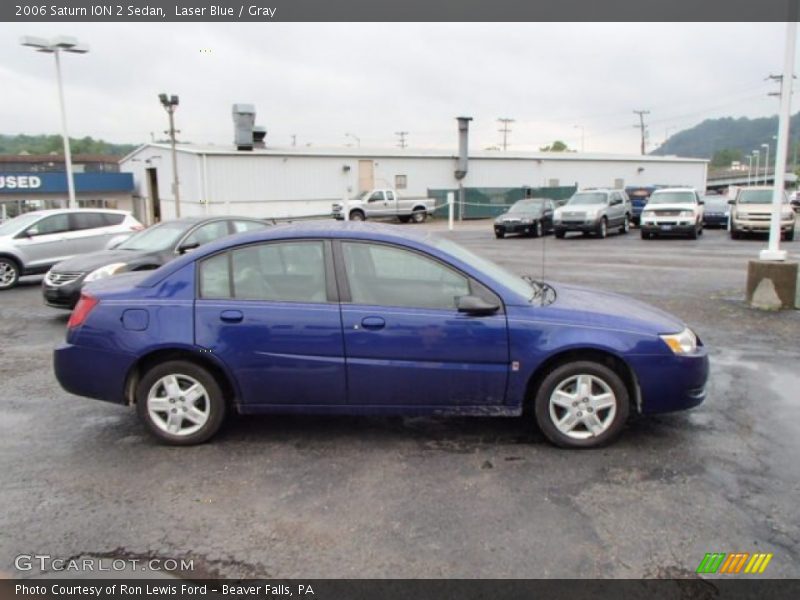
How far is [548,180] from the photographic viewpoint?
46.5m

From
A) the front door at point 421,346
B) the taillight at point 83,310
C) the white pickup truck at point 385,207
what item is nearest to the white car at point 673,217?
the white pickup truck at point 385,207

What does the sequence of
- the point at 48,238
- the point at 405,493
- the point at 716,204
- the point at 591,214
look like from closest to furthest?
the point at 405,493 → the point at 48,238 → the point at 591,214 → the point at 716,204

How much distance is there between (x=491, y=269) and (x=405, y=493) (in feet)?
5.89

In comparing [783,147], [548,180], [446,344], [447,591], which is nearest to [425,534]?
[447,591]

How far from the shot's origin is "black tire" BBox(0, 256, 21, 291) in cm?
1225

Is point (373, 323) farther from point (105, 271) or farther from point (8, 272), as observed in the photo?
point (8, 272)

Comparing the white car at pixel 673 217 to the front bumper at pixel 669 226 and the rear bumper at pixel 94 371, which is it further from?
the rear bumper at pixel 94 371

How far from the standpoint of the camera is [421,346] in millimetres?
4184

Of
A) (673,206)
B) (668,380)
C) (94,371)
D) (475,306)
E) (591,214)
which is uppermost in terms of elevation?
(673,206)

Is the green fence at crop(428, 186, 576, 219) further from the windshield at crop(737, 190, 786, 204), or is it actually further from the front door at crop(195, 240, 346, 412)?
the front door at crop(195, 240, 346, 412)

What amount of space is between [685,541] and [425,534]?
4.36ft

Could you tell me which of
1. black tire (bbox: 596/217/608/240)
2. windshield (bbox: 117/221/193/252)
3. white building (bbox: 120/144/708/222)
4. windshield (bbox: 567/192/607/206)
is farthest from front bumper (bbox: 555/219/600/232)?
white building (bbox: 120/144/708/222)

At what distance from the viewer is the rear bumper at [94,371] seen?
4.34m

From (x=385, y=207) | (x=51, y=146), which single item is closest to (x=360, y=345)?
(x=385, y=207)
